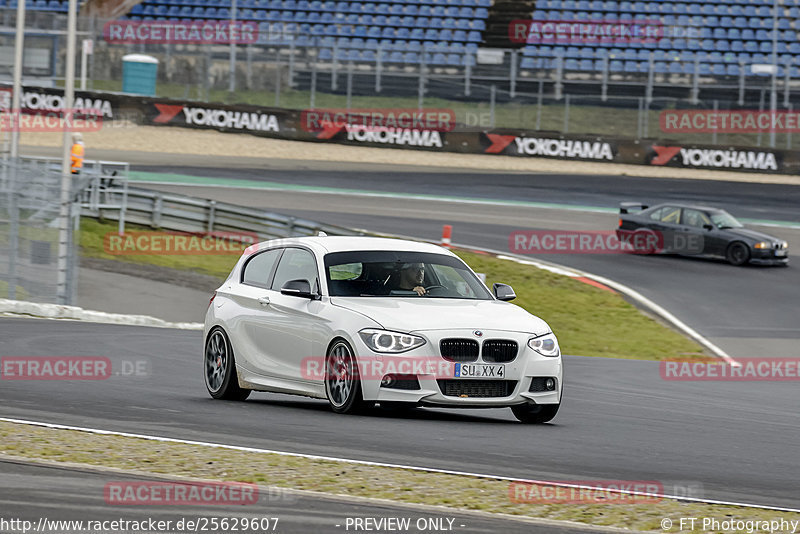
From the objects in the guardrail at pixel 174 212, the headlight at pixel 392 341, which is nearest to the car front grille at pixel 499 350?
the headlight at pixel 392 341

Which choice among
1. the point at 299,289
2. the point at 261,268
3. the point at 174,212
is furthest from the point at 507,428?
the point at 174,212

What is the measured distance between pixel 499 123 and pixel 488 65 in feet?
8.50

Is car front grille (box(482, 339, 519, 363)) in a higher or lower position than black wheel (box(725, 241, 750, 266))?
higher

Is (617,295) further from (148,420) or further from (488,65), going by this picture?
(488,65)

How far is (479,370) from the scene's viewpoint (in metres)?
10.1

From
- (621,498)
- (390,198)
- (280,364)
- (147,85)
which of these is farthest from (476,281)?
(147,85)

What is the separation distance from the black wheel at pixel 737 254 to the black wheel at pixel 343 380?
20.7 metres

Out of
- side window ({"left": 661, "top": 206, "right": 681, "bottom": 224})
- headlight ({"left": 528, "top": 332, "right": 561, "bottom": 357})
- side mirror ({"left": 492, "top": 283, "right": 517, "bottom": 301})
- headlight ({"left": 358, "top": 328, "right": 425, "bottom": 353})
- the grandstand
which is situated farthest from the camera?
the grandstand

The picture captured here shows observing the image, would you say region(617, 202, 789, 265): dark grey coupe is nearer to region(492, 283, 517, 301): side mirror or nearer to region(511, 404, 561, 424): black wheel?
region(492, 283, 517, 301): side mirror

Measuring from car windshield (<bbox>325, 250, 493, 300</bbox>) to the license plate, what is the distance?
1033mm

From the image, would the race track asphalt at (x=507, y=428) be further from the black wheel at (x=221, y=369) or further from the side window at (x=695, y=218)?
the side window at (x=695, y=218)

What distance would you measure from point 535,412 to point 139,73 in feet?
128

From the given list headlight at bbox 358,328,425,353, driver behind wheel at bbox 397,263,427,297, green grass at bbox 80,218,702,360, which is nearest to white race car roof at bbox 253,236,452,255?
driver behind wheel at bbox 397,263,427,297

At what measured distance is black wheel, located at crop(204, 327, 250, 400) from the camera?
1174 centimetres
